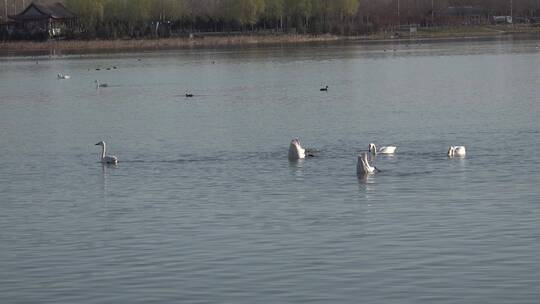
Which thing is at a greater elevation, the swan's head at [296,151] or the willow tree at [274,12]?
the willow tree at [274,12]

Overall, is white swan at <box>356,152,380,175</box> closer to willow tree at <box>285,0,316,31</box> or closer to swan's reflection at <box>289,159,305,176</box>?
swan's reflection at <box>289,159,305,176</box>

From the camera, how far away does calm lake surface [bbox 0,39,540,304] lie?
552 inches

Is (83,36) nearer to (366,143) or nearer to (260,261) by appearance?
(366,143)

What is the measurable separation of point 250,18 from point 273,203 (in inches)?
4752

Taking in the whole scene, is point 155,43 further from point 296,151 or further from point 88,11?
point 296,151

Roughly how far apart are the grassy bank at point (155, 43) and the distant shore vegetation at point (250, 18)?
131 inches

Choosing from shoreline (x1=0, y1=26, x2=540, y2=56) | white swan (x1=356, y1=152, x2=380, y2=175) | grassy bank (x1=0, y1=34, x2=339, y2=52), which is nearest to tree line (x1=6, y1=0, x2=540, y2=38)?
shoreline (x1=0, y1=26, x2=540, y2=56)

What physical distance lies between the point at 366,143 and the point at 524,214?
1090cm

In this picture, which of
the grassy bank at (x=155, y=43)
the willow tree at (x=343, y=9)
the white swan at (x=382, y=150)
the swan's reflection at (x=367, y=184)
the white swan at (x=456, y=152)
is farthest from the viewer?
Answer: the willow tree at (x=343, y=9)

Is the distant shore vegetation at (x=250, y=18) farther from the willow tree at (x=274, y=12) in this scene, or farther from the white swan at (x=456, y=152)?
the white swan at (x=456, y=152)

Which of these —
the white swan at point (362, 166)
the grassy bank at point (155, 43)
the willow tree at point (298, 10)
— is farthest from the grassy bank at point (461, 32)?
the white swan at point (362, 166)

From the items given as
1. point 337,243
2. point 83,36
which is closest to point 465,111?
point 337,243

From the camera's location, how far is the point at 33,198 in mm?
21328

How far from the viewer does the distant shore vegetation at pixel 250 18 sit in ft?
437
